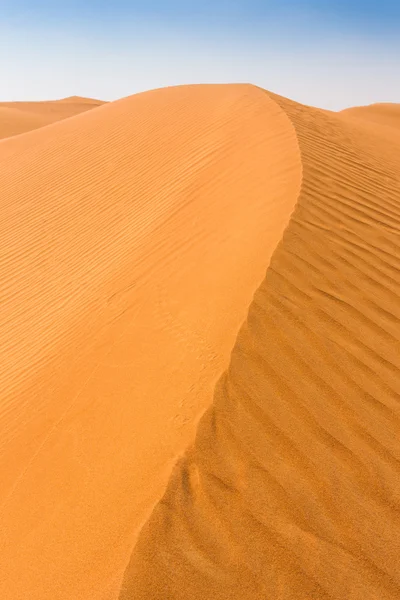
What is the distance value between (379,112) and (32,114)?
21.9 metres

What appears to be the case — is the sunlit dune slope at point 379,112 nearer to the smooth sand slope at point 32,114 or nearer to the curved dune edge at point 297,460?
the smooth sand slope at point 32,114

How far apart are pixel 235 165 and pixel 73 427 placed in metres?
4.52

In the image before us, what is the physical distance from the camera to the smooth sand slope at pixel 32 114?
3169cm

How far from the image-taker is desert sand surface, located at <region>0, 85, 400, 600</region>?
93.7 inches

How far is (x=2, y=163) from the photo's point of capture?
39.0 ft

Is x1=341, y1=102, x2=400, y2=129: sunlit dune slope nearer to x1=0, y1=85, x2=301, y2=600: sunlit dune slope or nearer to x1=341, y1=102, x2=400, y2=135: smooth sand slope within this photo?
x1=341, y1=102, x2=400, y2=135: smooth sand slope

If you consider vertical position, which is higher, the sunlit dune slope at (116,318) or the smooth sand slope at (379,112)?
the smooth sand slope at (379,112)

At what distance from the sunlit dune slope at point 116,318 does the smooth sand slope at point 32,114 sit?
22.9 m

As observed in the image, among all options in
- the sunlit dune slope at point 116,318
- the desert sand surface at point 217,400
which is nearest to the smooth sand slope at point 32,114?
the sunlit dune slope at point 116,318

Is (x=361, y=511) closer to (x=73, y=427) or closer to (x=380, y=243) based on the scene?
(x=73, y=427)

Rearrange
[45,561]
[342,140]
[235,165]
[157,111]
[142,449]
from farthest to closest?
[157,111] → [342,140] → [235,165] → [142,449] → [45,561]

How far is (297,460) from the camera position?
278cm

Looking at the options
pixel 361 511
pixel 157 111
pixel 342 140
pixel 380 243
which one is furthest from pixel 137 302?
pixel 157 111

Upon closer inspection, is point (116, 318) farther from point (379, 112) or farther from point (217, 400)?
point (379, 112)
